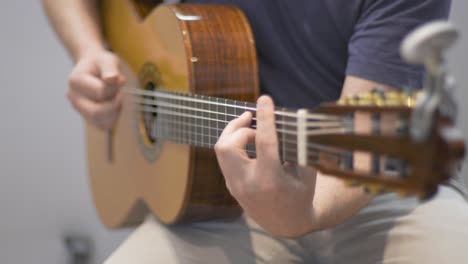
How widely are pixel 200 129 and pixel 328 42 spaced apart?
268mm

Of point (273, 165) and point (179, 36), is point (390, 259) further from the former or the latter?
point (179, 36)

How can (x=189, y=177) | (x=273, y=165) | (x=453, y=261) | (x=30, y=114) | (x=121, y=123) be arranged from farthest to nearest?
(x=30, y=114), (x=121, y=123), (x=189, y=177), (x=453, y=261), (x=273, y=165)

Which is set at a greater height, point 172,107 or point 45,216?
point 172,107

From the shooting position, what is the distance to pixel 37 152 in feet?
6.40

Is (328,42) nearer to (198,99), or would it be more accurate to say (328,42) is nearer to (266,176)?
(198,99)

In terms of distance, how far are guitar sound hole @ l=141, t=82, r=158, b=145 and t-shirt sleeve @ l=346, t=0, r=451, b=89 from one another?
1.34 ft

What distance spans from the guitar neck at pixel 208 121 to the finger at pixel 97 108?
0.07m

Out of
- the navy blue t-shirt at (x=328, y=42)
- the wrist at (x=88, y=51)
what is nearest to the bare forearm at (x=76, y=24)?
the wrist at (x=88, y=51)

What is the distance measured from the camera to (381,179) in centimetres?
55

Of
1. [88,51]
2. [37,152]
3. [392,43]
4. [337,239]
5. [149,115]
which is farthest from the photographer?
[37,152]

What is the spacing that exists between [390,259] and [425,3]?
38 cm

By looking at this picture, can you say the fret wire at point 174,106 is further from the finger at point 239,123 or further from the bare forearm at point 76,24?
the bare forearm at point 76,24

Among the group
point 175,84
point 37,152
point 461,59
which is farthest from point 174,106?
point 37,152

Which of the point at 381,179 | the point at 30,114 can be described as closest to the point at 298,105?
the point at 381,179
